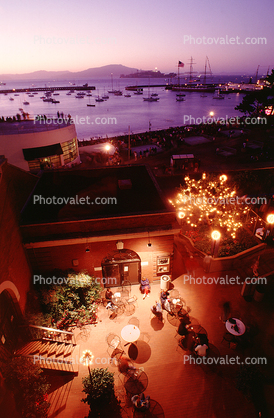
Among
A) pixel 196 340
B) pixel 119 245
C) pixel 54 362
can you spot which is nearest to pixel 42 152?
pixel 119 245

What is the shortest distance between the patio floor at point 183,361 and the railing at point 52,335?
595mm

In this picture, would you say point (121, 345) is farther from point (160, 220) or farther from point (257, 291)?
point (257, 291)

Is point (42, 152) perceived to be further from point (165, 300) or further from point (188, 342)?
point (188, 342)

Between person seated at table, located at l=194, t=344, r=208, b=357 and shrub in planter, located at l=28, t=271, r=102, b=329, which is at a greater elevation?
shrub in planter, located at l=28, t=271, r=102, b=329

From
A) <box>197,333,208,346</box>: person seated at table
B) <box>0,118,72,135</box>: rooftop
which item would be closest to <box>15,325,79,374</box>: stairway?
<box>197,333,208,346</box>: person seated at table

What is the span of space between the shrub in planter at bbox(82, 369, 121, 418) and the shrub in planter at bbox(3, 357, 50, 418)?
1.77 m

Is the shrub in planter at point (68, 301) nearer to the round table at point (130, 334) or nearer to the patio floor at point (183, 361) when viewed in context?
the patio floor at point (183, 361)

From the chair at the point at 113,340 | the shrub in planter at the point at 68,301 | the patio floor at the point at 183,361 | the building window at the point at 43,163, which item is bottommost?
the patio floor at the point at 183,361

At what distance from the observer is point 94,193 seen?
15.9 m

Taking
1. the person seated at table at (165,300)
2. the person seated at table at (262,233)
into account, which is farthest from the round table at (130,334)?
the person seated at table at (262,233)

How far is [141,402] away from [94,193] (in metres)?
11.4

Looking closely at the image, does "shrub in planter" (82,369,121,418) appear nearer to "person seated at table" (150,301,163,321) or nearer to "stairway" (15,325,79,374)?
"stairway" (15,325,79,374)

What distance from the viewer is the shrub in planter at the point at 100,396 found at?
Answer: 31.4 feet

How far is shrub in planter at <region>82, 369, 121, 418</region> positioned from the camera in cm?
957
